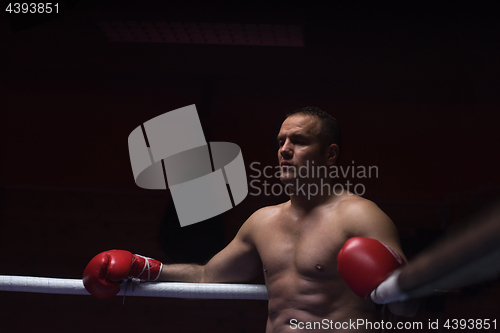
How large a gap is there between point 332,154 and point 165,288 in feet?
2.83

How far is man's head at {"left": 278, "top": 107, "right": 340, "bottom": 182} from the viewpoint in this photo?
1.42m

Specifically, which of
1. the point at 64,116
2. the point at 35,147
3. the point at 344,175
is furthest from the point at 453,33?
the point at 35,147

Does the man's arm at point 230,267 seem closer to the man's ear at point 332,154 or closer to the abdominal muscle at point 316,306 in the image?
the abdominal muscle at point 316,306

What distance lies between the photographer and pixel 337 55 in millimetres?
2861

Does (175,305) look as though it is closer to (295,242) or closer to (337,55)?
(295,242)

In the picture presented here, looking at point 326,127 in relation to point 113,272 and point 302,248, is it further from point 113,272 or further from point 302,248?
point 113,272

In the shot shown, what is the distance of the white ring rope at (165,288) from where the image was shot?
4.59 feet

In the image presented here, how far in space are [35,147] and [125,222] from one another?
1.03 metres

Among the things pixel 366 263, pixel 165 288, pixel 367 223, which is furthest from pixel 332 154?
pixel 165 288

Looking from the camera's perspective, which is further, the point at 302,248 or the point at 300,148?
the point at 300,148

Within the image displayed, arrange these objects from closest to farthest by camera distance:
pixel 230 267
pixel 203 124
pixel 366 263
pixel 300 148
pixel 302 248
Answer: pixel 366 263
pixel 302 248
pixel 300 148
pixel 230 267
pixel 203 124

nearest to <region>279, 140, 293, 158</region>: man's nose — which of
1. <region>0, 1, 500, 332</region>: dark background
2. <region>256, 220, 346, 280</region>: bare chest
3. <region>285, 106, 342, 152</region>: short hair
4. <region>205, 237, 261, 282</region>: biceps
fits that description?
<region>285, 106, 342, 152</region>: short hair

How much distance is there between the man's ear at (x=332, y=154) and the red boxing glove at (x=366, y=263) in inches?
17.6

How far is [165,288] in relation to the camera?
1.44 meters
